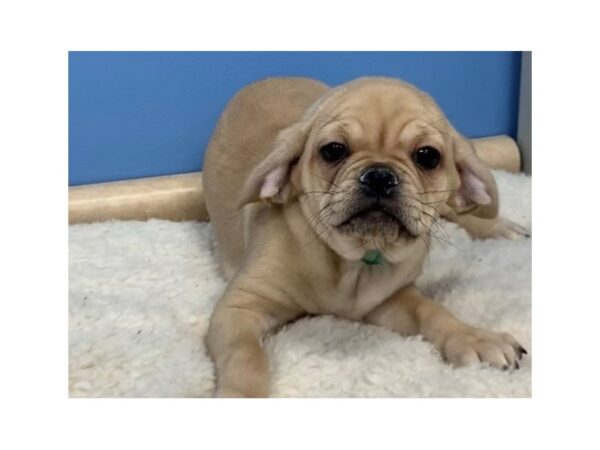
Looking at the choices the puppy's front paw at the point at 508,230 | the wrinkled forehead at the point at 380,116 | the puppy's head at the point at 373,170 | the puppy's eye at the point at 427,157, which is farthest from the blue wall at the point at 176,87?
the puppy's eye at the point at 427,157

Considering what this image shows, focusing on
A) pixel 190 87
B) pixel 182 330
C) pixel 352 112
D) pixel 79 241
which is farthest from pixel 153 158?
pixel 352 112

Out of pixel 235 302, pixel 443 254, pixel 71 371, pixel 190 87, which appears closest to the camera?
pixel 71 371

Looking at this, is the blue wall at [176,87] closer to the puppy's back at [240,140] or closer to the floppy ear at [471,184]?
the puppy's back at [240,140]

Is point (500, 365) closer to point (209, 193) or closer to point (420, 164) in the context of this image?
point (420, 164)

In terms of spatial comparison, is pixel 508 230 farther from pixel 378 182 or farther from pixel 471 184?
pixel 378 182

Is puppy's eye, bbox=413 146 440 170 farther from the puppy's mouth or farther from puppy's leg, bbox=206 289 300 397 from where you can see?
puppy's leg, bbox=206 289 300 397

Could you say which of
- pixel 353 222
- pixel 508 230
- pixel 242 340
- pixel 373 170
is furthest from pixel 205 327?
pixel 508 230
